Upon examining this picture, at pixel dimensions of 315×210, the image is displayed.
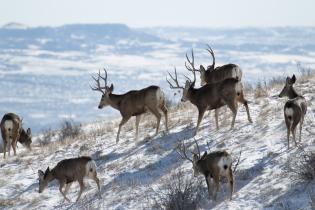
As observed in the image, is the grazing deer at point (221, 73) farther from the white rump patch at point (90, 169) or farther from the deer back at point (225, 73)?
the white rump patch at point (90, 169)

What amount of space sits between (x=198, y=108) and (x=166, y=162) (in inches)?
98.0

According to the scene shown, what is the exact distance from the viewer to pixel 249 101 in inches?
795

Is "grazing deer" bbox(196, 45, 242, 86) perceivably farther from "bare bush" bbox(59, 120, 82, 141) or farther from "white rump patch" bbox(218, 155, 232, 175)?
"white rump patch" bbox(218, 155, 232, 175)

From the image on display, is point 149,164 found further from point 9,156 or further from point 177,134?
point 9,156

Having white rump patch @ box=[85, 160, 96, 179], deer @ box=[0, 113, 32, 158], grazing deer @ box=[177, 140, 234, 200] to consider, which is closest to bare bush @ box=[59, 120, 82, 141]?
deer @ box=[0, 113, 32, 158]

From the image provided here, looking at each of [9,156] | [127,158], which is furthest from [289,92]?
[9,156]

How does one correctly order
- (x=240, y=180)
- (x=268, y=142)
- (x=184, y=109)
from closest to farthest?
(x=240, y=180) < (x=268, y=142) < (x=184, y=109)

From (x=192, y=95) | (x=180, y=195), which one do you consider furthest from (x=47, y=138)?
(x=180, y=195)

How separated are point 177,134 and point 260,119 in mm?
1982

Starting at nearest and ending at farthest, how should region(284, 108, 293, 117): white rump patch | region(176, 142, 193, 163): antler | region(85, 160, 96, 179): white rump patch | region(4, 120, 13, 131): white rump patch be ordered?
region(176, 142, 193, 163): antler, region(284, 108, 293, 117): white rump patch, region(85, 160, 96, 179): white rump patch, region(4, 120, 13, 131): white rump patch

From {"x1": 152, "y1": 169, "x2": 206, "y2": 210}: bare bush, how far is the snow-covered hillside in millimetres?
238

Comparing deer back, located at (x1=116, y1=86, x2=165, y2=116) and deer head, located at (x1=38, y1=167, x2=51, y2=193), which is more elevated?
deer back, located at (x1=116, y1=86, x2=165, y2=116)

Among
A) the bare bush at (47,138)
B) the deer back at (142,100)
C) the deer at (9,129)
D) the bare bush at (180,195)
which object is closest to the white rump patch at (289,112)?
the bare bush at (180,195)

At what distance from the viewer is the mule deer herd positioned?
45.0 feet
